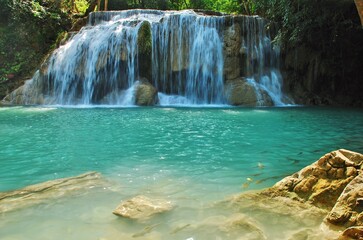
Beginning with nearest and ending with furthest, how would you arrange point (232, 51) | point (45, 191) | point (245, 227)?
point (245, 227) < point (45, 191) < point (232, 51)

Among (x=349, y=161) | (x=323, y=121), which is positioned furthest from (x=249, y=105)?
(x=349, y=161)

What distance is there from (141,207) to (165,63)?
14.1 m

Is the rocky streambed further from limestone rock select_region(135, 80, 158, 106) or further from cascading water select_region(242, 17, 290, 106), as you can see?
cascading water select_region(242, 17, 290, 106)

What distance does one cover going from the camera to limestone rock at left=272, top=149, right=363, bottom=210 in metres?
3.19

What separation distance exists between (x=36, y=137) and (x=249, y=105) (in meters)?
9.79

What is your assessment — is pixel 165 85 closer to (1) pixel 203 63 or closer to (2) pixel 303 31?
(1) pixel 203 63

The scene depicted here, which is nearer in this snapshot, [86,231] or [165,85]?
[86,231]

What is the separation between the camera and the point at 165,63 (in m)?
16.8

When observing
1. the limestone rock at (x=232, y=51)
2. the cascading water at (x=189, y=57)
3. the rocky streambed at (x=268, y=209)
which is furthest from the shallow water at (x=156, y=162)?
the limestone rock at (x=232, y=51)

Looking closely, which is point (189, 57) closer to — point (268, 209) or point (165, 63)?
point (165, 63)

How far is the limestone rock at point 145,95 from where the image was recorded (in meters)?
15.0

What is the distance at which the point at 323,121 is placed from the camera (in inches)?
382

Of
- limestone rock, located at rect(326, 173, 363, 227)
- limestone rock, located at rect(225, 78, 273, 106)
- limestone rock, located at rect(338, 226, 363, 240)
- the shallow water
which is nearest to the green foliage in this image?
the shallow water

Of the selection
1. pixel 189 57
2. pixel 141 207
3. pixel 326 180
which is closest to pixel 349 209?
pixel 326 180
